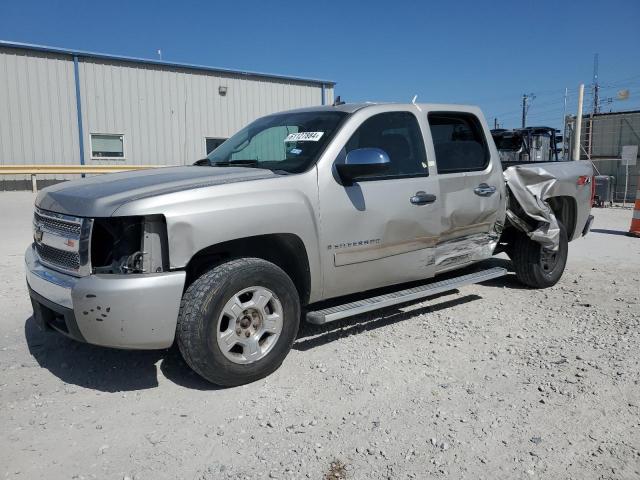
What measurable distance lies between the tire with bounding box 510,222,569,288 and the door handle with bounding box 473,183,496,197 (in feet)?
3.38

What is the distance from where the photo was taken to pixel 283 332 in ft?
12.1

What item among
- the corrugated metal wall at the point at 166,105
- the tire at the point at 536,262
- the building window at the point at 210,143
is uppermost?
the corrugated metal wall at the point at 166,105

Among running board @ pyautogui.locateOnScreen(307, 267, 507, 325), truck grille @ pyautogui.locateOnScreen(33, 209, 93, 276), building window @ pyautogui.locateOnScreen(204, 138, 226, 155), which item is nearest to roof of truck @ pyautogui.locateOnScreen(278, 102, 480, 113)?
running board @ pyautogui.locateOnScreen(307, 267, 507, 325)

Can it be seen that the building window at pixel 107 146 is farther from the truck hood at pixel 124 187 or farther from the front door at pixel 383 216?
the front door at pixel 383 216

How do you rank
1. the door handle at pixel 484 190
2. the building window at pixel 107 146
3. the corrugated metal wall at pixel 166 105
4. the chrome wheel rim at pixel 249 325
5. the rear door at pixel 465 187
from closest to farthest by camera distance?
the chrome wheel rim at pixel 249 325, the rear door at pixel 465 187, the door handle at pixel 484 190, the corrugated metal wall at pixel 166 105, the building window at pixel 107 146

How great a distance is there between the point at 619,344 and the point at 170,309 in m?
3.50

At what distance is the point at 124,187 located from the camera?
343 cm

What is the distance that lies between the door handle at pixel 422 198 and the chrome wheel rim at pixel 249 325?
1478 millimetres

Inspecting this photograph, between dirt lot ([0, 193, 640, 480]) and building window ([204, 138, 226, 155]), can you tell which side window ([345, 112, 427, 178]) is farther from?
building window ([204, 138, 226, 155])

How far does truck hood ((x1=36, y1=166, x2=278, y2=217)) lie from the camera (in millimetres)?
3201

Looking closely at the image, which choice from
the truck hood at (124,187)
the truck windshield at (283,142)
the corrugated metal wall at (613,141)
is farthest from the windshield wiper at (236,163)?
the corrugated metal wall at (613,141)

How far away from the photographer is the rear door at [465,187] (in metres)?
4.76

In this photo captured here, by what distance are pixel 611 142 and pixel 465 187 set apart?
17806 millimetres

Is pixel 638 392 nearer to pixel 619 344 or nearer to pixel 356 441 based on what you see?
pixel 619 344
